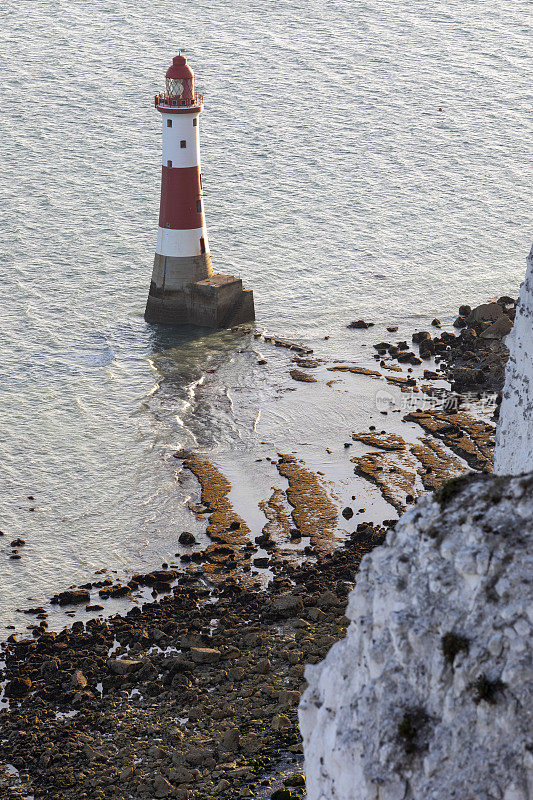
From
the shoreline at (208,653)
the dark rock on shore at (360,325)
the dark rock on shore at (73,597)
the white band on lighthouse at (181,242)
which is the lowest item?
the dark rock on shore at (73,597)

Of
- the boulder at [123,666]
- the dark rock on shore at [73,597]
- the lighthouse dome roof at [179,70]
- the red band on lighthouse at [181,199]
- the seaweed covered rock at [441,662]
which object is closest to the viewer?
the seaweed covered rock at [441,662]

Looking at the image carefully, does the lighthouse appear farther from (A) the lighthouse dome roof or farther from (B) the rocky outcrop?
(B) the rocky outcrop

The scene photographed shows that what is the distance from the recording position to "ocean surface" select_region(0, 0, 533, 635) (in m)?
27.7

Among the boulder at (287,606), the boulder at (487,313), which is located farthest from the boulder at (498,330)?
the boulder at (287,606)

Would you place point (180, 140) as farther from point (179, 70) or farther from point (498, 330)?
point (498, 330)

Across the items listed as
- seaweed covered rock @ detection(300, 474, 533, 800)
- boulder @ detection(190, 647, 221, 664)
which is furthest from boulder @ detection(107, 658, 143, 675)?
seaweed covered rock @ detection(300, 474, 533, 800)

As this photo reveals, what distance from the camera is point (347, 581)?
21.4 meters

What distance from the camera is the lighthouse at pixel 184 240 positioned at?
114ft

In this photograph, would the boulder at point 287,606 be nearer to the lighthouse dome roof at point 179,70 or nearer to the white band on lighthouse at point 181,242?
the white band on lighthouse at point 181,242

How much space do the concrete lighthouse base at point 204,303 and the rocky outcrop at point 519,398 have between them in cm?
2027

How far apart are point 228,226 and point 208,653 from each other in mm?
30612

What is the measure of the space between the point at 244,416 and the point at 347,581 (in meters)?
9.84

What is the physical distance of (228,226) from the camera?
157 feet

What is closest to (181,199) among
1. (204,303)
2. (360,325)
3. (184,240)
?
(184,240)
